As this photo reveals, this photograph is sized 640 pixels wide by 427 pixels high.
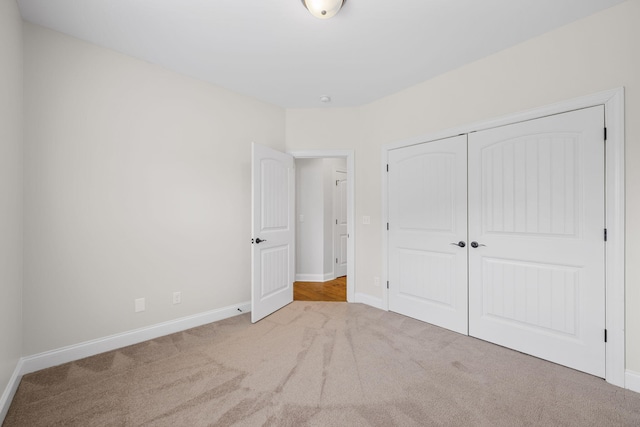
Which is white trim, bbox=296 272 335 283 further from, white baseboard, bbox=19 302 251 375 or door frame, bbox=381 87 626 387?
door frame, bbox=381 87 626 387

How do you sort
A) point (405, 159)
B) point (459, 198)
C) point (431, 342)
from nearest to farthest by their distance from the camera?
point (431, 342), point (459, 198), point (405, 159)

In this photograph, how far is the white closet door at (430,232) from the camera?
2779 mm

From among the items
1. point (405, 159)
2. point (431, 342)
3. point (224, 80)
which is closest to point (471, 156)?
point (405, 159)

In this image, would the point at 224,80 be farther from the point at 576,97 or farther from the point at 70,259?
the point at 576,97

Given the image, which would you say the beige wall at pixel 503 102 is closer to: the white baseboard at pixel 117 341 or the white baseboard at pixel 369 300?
the white baseboard at pixel 369 300

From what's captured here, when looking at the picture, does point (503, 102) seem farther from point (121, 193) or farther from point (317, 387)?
point (121, 193)

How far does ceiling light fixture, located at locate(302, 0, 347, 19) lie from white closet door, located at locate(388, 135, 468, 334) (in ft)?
5.50

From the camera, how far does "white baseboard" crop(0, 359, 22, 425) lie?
1597mm

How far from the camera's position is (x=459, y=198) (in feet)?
9.12

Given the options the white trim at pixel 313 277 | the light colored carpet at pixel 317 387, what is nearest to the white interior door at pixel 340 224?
the white trim at pixel 313 277

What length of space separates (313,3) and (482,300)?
9.25 ft

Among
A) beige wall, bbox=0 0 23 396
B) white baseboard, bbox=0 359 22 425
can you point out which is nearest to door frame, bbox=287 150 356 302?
beige wall, bbox=0 0 23 396

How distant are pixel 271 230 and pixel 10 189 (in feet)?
6.97

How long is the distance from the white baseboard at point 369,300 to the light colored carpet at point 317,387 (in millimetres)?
808
